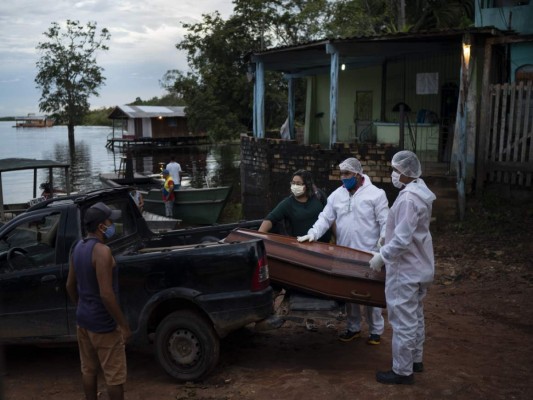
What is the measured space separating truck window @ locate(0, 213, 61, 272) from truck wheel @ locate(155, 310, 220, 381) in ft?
4.72

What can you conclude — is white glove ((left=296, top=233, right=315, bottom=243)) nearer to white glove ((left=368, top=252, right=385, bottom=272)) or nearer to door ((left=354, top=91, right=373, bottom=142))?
white glove ((left=368, top=252, right=385, bottom=272))

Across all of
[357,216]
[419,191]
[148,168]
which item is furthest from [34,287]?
[148,168]

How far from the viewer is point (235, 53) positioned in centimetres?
3466

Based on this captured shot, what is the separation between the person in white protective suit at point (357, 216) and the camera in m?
5.61

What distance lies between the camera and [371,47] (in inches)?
552

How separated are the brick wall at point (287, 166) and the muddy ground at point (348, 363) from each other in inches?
202

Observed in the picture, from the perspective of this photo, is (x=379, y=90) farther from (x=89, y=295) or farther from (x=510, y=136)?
(x=89, y=295)

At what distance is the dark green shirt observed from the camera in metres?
5.94

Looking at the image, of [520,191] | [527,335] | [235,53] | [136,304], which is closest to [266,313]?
[136,304]

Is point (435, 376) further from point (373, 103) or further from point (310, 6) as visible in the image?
point (310, 6)

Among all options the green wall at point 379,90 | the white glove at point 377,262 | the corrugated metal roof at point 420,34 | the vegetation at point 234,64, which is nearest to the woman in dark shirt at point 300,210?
the white glove at point 377,262

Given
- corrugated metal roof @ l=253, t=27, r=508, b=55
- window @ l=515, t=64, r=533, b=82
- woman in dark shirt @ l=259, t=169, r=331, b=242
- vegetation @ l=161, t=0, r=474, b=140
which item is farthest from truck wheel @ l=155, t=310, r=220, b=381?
vegetation @ l=161, t=0, r=474, b=140

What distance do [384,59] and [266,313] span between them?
14.6 meters

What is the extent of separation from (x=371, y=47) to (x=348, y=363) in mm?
Answer: 10261
